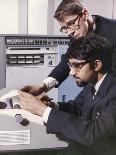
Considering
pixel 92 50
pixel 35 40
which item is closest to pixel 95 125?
pixel 92 50

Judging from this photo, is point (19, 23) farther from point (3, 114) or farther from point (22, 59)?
point (3, 114)

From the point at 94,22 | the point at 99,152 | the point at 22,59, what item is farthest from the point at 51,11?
the point at 99,152

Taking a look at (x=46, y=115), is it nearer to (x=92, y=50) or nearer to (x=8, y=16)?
(x=92, y=50)

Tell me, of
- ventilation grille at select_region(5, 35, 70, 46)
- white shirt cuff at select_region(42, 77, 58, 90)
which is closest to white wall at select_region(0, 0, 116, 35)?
ventilation grille at select_region(5, 35, 70, 46)

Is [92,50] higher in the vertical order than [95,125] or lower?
higher

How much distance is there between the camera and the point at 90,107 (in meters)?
Result: 1.20

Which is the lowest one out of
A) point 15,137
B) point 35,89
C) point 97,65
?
point 15,137

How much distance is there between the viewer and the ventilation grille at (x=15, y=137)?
1112mm

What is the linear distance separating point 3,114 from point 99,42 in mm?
464

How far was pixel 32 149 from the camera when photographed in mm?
1128

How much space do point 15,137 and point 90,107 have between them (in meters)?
0.31

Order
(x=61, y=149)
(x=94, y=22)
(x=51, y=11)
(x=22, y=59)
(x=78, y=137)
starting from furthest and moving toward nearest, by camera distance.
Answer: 1. (x=51, y=11)
2. (x=22, y=59)
3. (x=94, y=22)
4. (x=61, y=149)
5. (x=78, y=137)

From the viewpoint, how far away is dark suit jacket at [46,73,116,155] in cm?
105

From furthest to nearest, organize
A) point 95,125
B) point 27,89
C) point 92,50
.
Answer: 1. point 27,89
2. point 92,50
3. point 95,125
